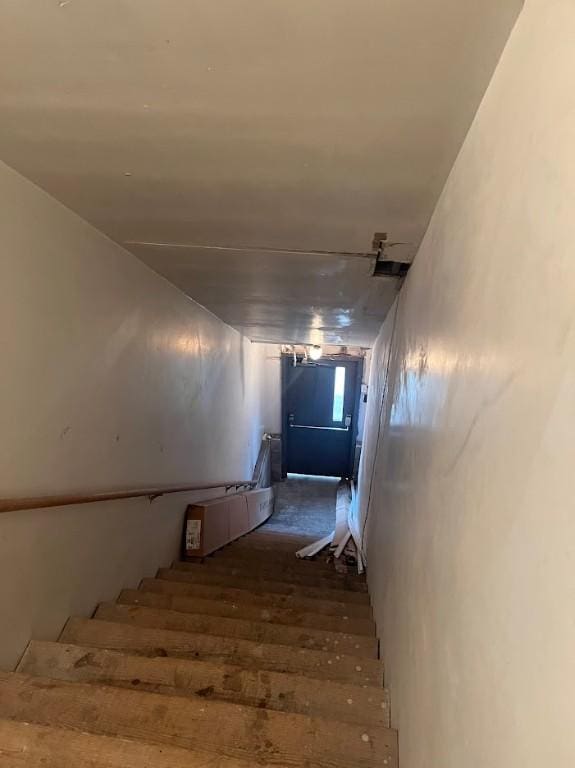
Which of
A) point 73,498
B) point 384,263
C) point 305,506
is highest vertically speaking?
point 384,263

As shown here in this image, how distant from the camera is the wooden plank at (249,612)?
239 cm

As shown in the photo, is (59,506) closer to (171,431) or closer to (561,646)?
(171,431)

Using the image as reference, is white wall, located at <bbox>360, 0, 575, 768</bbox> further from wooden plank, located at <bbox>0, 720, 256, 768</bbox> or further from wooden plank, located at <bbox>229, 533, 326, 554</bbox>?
wooden plank, located at <bbox>229, 533, 326, 554</bbox>

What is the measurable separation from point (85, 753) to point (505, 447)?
1.39 meters

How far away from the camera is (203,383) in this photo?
12.8 feet

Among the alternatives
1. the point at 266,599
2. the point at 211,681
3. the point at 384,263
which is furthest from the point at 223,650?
the point at 384,263

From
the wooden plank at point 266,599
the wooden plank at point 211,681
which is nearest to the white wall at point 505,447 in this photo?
the wooden plank at point 211,681

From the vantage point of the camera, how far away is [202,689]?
1761mm

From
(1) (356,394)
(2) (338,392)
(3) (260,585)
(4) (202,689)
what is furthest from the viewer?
(2) (338,392)

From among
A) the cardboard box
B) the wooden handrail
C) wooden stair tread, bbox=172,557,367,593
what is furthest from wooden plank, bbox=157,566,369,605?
the wooden handrail

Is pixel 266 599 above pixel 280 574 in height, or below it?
above

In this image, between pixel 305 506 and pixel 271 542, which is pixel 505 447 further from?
pixel 305 506

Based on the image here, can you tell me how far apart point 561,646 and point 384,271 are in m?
2.07

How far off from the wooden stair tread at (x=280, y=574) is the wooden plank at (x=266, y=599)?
495mm
